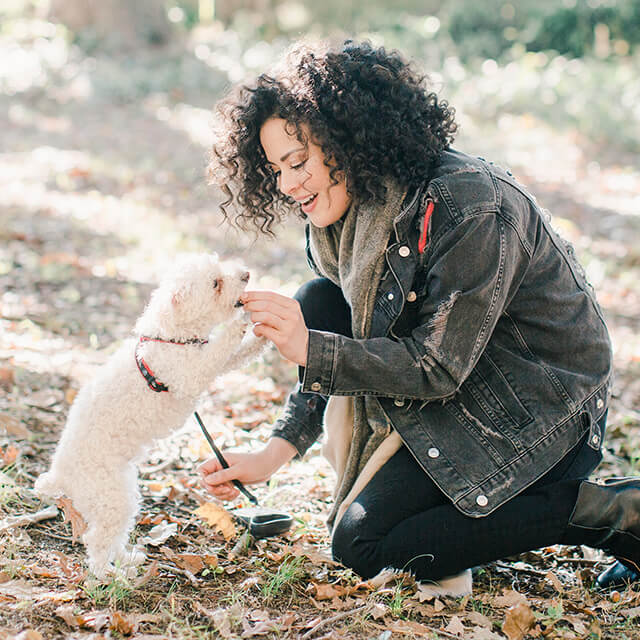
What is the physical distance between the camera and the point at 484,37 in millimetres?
14539

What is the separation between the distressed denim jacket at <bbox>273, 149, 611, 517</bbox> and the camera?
8.25ft

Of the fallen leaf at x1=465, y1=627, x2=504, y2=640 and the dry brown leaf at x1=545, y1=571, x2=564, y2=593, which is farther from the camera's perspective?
the dry brown leaf at x1=545, y1=571, x2=564, y2=593

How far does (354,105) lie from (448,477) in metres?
1.31

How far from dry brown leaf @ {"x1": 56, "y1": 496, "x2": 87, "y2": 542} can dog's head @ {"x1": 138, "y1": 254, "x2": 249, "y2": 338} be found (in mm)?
713

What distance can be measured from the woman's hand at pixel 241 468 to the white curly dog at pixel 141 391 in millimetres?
261

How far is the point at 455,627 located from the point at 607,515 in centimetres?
65

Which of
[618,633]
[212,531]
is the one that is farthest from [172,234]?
[618,633]

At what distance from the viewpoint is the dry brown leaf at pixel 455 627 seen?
2412 millimetres

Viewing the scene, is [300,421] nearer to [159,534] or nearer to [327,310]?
[327,310]

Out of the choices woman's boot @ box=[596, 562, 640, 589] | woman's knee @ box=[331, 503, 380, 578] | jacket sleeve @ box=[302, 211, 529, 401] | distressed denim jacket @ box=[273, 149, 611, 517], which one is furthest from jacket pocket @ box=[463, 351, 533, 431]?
woman's boot @ box=[596, 562, 640, 589]

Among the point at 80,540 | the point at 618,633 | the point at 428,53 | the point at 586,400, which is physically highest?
the point at 428,53

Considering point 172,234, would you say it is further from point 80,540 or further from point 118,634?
point 118,634

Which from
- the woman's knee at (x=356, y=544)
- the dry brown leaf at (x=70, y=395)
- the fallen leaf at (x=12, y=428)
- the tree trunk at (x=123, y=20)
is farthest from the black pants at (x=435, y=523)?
the tree trunk at (x=123, y=20)

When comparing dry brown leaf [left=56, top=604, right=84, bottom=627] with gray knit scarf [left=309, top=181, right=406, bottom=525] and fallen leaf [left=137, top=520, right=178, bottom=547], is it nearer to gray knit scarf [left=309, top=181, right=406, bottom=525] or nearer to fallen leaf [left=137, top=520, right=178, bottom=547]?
fallen leaf [left=137, top=520, right=178, bottom=547]
